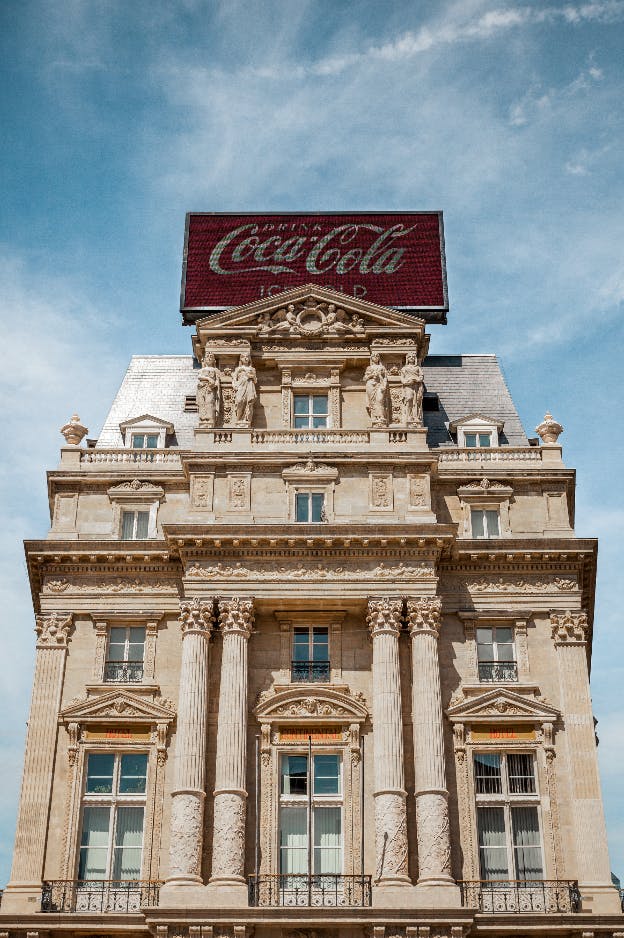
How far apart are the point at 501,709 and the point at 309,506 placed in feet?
33.5

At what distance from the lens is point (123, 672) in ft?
143

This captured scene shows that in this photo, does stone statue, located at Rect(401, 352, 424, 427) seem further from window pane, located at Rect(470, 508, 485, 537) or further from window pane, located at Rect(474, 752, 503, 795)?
window pane, located at Rect(474, 752, 503, 795)

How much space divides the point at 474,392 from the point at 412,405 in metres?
6.03

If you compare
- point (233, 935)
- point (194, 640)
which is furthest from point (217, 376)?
point (233, 935)

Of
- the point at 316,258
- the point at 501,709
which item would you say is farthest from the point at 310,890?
the point at 316,258

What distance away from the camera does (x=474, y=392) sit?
52.9 m

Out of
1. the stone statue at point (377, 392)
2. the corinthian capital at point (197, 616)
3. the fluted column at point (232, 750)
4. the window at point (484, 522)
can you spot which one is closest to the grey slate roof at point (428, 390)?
the stone statue at point (377, 392)

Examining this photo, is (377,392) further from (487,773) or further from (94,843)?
(94,843)

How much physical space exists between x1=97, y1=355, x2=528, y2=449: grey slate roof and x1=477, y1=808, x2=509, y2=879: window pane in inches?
611

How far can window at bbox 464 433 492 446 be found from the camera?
49.6 metres

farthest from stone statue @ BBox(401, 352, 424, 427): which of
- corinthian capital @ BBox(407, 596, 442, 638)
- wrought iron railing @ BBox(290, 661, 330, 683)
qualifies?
wrought iron railing @ BBox(290, 661, 330, 683)

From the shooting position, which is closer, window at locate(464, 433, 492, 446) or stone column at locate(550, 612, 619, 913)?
stone column at locate(550, 612, 619, 913)

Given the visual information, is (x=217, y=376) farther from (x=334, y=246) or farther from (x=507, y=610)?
(x=507, y=610)

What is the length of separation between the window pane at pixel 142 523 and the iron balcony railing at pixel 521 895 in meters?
17.2
